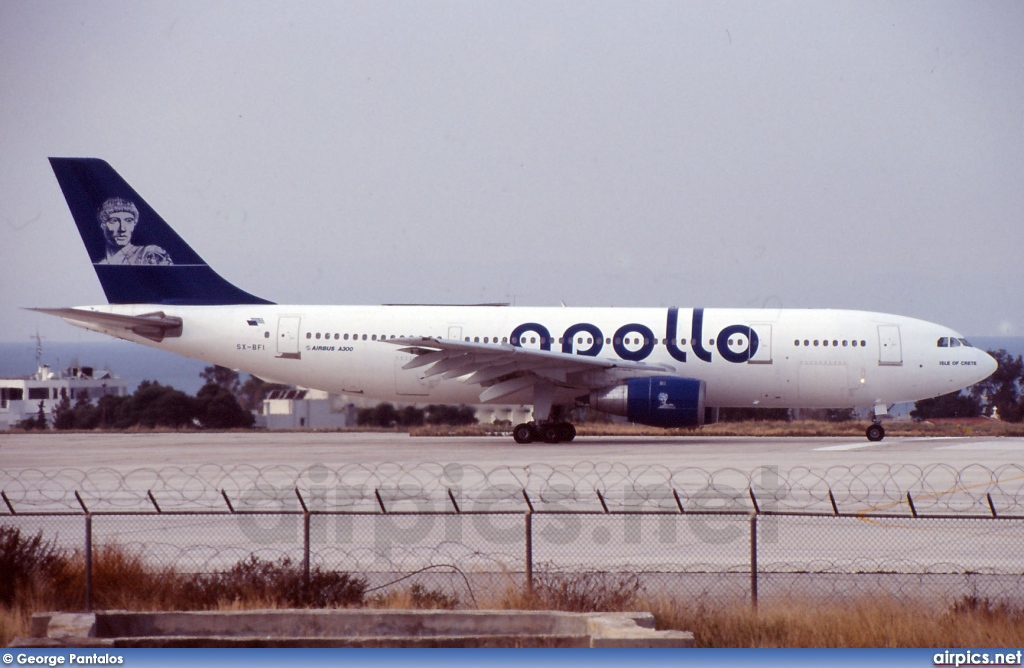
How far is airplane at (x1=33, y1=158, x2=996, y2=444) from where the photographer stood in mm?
30312

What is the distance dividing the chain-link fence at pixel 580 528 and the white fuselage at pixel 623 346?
9482mm

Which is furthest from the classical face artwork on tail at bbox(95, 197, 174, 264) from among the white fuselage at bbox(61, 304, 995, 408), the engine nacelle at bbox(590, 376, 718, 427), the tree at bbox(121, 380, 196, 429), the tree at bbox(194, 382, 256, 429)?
the tree at bbox(194, 382, 256, 429)

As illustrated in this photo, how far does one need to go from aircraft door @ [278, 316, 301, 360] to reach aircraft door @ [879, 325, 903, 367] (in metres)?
15.5

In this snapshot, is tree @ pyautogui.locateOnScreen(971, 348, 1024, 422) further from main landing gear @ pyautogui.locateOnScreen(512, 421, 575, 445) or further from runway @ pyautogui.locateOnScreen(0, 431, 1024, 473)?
main landing gear @ pyautogui.locateOnScreen(512, 421, 575, 445)

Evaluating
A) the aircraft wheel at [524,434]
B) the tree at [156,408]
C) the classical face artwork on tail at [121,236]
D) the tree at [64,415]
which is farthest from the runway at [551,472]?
the tree at [64,415]

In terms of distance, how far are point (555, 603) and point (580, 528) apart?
178 inches

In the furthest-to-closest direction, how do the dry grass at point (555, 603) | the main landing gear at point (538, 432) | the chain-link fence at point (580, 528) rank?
1. the main landing gear at point (538, 432)
2. the chain-link fence at point (580, 528)
3. the dry grass at point (555, 603)

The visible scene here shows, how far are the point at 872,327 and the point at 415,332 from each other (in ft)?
39.8

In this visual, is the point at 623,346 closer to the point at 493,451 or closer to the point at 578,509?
the point at 493,451

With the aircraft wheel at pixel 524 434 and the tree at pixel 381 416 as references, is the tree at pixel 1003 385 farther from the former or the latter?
the aircraft wheel at pixel 524 434

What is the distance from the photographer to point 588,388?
98.2ft

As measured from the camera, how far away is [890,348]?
30594 millimetres

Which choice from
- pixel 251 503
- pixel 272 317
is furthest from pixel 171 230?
pixel 251 503

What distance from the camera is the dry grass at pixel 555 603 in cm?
930
